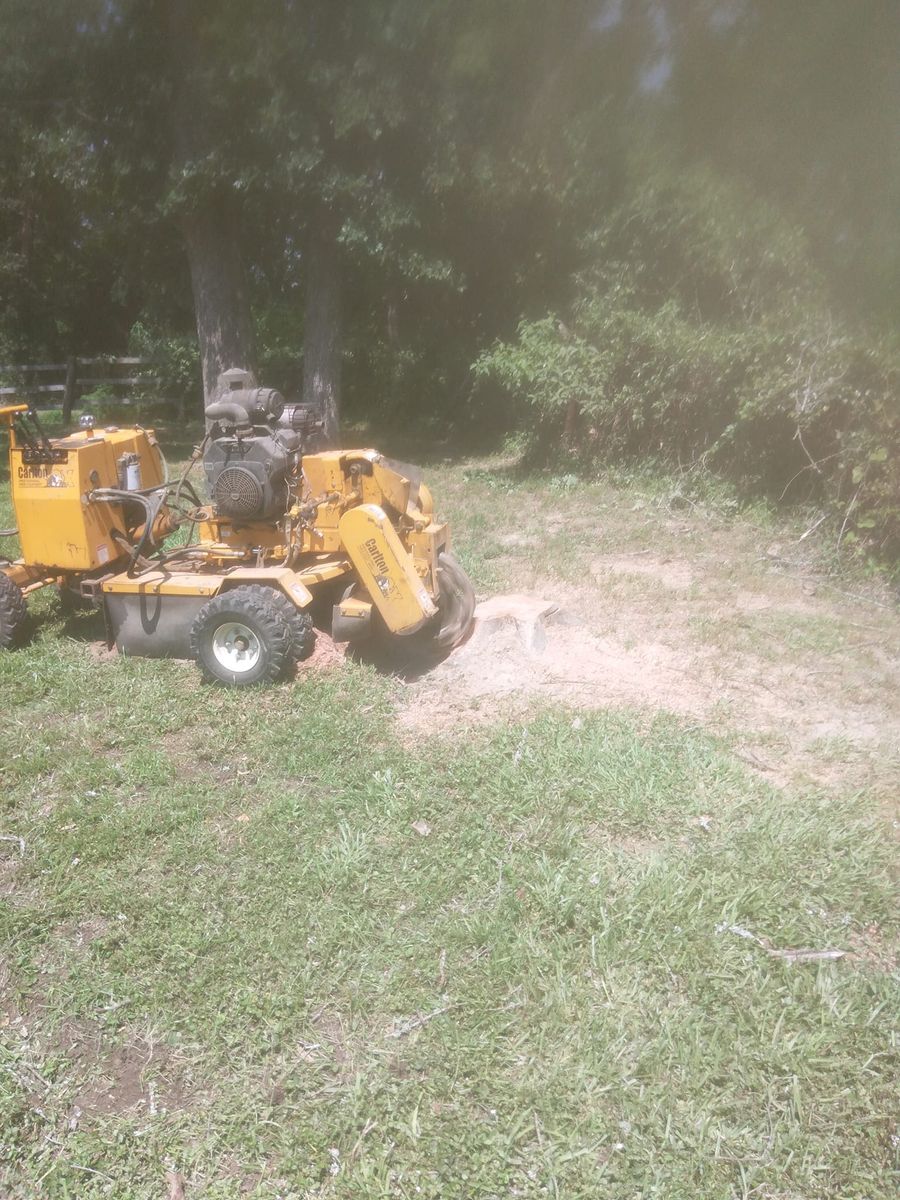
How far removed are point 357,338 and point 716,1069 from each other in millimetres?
14475

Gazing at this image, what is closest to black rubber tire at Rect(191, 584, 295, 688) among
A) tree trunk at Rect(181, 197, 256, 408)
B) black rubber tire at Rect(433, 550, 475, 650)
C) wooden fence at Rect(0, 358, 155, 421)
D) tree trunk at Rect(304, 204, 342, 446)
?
black rubber tire at Rect(433, 550, 475, 650)

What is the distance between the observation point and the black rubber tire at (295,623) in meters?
4.27

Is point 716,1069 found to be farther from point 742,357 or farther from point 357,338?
point 357,338

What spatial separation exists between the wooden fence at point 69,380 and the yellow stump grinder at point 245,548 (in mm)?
12383

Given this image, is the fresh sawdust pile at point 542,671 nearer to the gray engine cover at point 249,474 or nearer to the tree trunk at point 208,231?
the gray engine cover at point 249,474

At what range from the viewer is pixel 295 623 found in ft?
14.1

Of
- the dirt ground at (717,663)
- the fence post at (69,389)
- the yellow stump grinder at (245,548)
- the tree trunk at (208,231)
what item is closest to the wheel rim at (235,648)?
the yellow stump grinder at (245,548)

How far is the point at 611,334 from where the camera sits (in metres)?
9.00

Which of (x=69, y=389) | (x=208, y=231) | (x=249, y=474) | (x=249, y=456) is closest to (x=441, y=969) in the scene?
(x=249, y=474)

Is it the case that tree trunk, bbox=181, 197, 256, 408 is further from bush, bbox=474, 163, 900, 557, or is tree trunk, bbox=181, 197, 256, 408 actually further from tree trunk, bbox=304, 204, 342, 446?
bush, bbox=474, 163, 900, 557

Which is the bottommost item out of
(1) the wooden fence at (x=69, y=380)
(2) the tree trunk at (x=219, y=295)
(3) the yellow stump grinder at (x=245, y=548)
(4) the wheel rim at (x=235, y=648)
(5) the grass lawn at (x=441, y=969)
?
(5) the grass lawn at (x=441, y=969)

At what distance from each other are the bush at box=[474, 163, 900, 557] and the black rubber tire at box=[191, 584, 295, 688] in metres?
4.58

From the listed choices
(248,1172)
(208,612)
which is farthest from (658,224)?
(248,1172)

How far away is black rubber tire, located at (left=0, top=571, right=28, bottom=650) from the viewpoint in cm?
487
